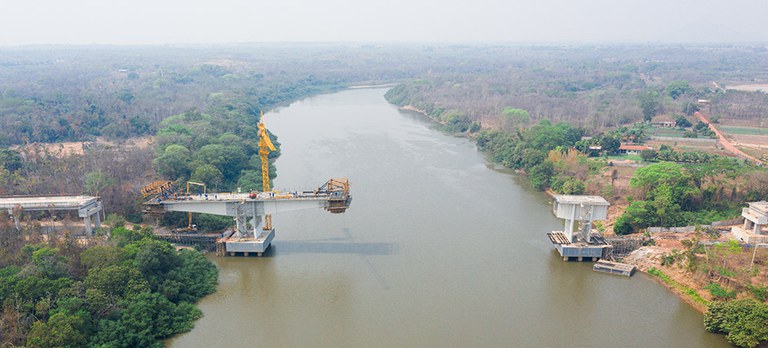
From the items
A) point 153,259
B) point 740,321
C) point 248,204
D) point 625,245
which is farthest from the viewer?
point 625,245

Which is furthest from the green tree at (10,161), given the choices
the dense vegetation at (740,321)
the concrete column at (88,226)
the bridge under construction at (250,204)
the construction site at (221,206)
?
the dense vegetation at (740,321)

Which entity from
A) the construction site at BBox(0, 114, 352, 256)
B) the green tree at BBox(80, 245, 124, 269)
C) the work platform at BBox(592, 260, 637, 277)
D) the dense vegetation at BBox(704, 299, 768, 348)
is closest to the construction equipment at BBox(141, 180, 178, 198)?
the construction site at BBox(0, 114, 352, 256)

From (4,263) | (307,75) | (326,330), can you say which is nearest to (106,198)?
(4,263)

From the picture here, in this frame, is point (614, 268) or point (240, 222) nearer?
point (614, 268)

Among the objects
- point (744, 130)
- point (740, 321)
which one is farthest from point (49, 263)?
point (744, 130)

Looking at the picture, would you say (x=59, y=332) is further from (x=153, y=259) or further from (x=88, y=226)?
(x=88, y=226)

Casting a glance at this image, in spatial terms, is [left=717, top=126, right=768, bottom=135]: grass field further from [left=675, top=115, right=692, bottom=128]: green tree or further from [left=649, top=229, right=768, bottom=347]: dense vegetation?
[left=649, top=229, right=768, bottom=347]: dense vegetation

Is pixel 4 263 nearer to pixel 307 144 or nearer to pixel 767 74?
pixel 307 144

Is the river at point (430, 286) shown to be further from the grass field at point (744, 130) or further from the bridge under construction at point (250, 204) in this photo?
the grass field at point (744, 130)

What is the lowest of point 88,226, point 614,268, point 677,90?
point 614,268
